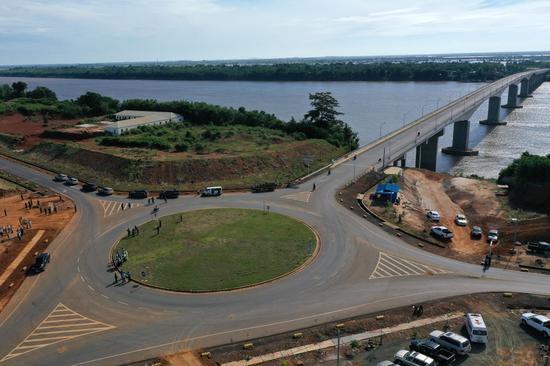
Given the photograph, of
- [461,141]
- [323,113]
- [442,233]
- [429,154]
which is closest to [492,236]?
[442,233]

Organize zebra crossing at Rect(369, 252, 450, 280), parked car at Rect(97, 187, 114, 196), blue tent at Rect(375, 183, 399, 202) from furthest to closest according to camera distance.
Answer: parked car at Rect(97, 187, 114, 196), blue tent at Rect(375, 183, 399, 202), zebra crossing at Rect(369, 252, 450, 280)

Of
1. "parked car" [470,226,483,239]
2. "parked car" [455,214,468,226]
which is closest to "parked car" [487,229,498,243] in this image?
"parked car" [470,226,483,239]

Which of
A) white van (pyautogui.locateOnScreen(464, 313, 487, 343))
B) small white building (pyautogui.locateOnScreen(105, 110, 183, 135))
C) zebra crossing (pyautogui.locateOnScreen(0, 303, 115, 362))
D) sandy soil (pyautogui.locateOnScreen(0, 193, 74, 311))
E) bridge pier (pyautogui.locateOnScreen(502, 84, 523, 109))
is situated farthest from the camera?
bridge pier (pyautogui.locateOnScreen(502, 84, 523, 109))

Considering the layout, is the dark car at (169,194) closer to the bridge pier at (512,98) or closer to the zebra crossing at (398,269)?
the zebra crossing at (398,269)

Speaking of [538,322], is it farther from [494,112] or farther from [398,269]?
[494,112]

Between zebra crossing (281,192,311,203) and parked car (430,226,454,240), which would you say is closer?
parked car (430,226,454,240)

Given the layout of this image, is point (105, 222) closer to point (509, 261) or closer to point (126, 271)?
point (126, 271)

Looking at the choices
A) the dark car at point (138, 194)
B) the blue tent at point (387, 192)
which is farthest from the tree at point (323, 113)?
the dark car at point (138, 194)

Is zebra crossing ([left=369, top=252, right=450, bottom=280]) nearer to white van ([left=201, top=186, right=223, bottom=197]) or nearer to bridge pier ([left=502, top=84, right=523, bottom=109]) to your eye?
white van ([left=201, top=186, right=223, bottom=197])
